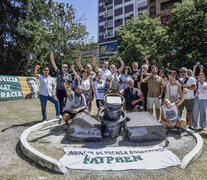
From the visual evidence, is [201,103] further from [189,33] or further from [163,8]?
[163,8]

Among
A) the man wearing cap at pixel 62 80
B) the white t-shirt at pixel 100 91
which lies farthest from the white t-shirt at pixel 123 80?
the man wearing cap at pixel 62 80

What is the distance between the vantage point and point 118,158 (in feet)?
13.0

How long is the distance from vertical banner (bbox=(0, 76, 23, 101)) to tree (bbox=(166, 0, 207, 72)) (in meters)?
16.2

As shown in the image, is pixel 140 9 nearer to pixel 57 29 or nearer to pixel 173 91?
pixel 57 29

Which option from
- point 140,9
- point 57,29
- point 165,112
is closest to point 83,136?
point 165,112

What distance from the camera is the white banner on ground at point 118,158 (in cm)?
364

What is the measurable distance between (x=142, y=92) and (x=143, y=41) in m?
19.5

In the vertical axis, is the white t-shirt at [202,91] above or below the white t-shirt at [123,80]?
below

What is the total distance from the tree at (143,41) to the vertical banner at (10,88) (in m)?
14.6

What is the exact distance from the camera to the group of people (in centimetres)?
602

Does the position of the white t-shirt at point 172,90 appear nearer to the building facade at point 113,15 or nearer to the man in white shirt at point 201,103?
the man in white shirt at point 201,103

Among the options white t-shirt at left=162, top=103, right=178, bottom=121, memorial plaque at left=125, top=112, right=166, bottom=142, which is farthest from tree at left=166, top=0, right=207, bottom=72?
memorial plaque at left=125, top=112, right=166, bottom=142

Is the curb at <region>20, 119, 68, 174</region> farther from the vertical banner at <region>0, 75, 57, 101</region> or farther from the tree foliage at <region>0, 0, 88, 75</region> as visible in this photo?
the tree foliage at <region>0, 0, 88, 75</region>

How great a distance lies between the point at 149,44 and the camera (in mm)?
24500
